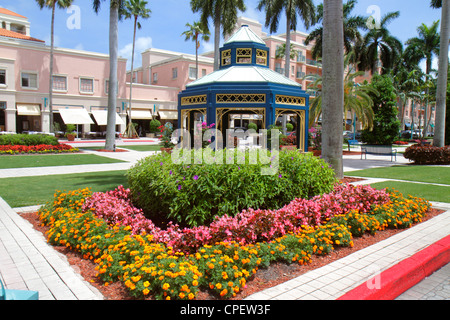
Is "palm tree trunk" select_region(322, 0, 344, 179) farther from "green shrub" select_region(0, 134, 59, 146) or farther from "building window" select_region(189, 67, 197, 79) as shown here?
"building window" select_region(189, 67, 197, 79)

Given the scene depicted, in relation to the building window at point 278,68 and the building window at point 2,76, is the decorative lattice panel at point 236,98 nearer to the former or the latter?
the building window at point 2,76

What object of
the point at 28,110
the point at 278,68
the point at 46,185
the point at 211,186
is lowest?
the point at 46,185

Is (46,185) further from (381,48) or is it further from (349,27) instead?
(381,48)

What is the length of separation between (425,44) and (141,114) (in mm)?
43376

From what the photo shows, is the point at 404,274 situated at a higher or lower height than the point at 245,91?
lower

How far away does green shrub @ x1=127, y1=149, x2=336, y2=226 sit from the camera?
6012 mm

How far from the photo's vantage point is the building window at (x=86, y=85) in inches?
1582

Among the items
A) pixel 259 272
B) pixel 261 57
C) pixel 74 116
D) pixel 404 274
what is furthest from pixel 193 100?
pixel 74 116

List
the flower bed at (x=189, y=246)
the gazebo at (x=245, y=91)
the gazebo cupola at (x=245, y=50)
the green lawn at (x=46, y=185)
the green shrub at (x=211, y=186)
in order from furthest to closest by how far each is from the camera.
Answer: the gazebo cupola at (x=245, y=50) → the gazebo at (x=245, y=91) → the green lawn at (x=46, y=185) → the green shrub at (x=211, y=186) → the flower bed at (x=189, y=246)

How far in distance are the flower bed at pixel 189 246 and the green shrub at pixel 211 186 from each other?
385 millimetres

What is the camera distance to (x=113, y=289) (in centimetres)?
422

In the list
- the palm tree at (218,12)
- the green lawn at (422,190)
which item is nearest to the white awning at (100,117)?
the palm tree at (218,12)

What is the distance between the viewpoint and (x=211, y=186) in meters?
6.07
